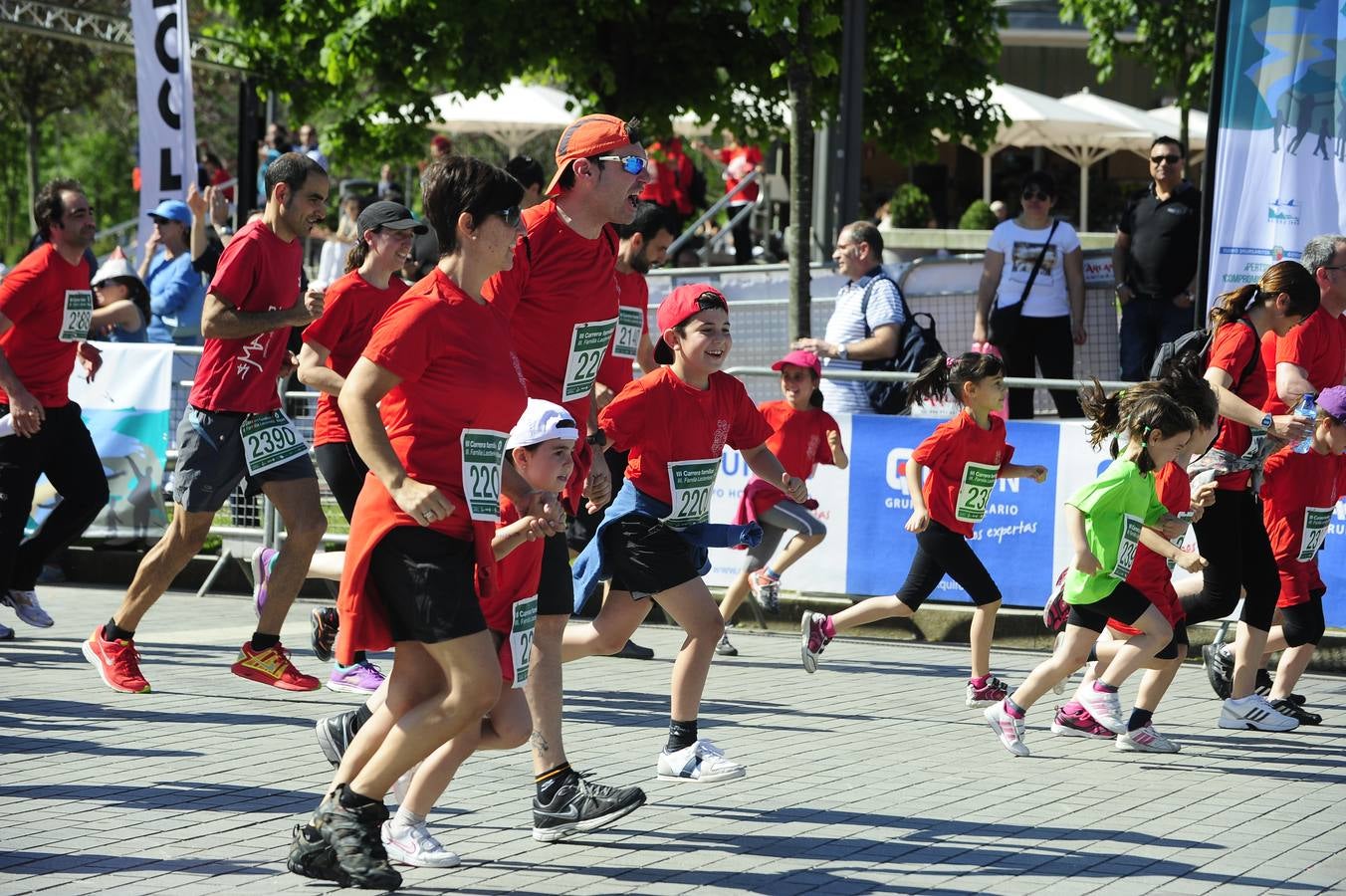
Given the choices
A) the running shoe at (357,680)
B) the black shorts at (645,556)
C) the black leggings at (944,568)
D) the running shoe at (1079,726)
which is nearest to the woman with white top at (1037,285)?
the black leggings at (944,568)

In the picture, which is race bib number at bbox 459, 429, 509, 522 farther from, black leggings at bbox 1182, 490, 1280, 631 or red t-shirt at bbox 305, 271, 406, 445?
Result: black leggings at bbox 1182, 490, 1280, 631

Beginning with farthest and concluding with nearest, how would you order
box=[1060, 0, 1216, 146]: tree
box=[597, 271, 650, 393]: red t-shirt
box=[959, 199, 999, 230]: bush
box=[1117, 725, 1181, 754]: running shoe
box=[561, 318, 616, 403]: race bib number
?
box=[959, 199, 999, 230]: bush, box=[1060, 0, 1216, 146]: tree, box=[1117, 725, 1181, 754]: running shoe, box=[597, 271, 650, 393]: red t-shirt, box=[561, 318, 616, 403]: race bib number

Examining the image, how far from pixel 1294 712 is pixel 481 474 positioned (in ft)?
15.7

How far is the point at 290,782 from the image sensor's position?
6598 mm

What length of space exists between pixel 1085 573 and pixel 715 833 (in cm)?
222

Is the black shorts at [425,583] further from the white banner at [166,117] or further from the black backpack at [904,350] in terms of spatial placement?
the white banner at [166,117]

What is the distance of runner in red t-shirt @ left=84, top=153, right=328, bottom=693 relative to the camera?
324 inches

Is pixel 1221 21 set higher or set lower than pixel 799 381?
higher

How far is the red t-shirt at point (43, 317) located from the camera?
9.38 m

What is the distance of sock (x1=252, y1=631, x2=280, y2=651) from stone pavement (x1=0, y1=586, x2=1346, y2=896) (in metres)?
0.25

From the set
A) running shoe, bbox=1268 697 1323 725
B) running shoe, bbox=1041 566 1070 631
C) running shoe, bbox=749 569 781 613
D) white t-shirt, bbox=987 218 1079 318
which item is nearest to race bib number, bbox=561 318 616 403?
running shoe, bbox=1041 566 1070 631

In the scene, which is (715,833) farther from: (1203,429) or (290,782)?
(1203,429)

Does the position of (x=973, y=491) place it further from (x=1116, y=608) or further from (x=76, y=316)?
(x=76, y=316)

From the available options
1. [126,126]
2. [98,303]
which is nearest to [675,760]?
[98,303]
